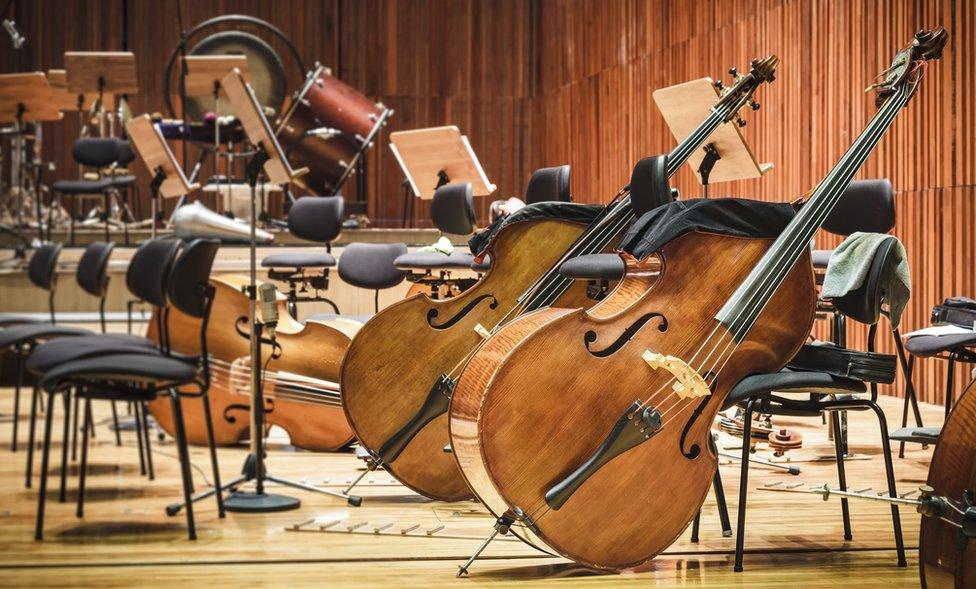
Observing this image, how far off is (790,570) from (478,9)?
8.90 meters

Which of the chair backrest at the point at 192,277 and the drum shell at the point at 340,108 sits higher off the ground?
the drum shell at the point at 340,108

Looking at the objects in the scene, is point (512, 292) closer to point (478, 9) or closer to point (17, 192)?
point (17, 192)

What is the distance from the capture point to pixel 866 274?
3.01 meters

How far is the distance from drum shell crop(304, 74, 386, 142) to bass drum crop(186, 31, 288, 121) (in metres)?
0.93

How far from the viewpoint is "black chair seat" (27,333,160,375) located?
332cm

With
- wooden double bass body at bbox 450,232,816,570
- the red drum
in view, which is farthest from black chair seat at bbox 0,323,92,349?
the red drum

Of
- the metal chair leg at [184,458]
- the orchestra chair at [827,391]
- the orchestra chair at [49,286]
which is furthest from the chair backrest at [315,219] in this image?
the orchestra chair at [827,391]

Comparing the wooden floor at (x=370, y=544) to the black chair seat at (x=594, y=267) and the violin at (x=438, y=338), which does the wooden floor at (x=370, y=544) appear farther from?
the black chair seat at (x=594, y=267)

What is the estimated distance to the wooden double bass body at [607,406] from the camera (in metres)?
2.56

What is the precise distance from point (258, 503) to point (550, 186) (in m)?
1.57

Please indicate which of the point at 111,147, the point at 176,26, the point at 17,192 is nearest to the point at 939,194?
the point at 111,147

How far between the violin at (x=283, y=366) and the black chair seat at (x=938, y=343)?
2.07 m

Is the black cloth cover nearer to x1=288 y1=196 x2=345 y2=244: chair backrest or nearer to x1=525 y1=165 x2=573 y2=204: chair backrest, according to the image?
x1=525 y1=165 x2=573 y2=204: chair backrest

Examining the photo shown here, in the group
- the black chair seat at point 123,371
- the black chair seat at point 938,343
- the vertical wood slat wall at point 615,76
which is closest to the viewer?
the black chair seat at point 123,371
